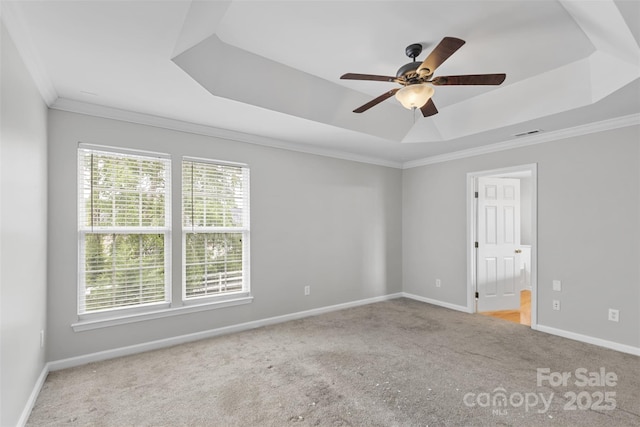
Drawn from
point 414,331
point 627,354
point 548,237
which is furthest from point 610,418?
point 548,237

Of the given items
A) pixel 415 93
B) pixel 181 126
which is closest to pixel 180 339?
pixel 181 126

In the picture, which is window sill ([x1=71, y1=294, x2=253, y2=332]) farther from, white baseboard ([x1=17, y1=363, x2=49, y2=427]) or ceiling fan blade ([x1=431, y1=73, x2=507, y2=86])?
ceiling fan blade ([x1=431, y1=73, x2=507, y2=86])

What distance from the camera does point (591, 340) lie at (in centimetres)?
350

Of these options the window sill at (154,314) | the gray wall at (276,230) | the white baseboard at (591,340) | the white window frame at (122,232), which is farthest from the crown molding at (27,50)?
the white baseboard at (591,340)

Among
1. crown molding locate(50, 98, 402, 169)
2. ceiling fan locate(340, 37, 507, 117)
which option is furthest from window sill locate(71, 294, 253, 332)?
ceiling fan locate(340, 37, 507, 117)

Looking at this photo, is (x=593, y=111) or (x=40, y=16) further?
(x=593, y=111)

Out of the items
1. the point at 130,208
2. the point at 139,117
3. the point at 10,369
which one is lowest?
the point at 10,369

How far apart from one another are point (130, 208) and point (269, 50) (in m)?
2.04

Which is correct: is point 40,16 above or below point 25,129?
above

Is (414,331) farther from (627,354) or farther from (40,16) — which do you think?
(40,16)

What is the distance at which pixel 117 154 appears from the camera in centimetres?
319

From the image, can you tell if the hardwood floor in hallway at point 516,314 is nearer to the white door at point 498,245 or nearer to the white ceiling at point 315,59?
the white door at point 498,245

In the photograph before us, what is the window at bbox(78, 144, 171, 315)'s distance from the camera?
3.04 metres

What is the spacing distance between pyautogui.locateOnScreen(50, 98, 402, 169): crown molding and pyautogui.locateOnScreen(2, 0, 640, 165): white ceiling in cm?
2
